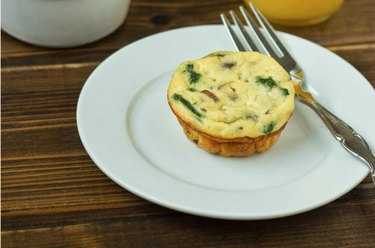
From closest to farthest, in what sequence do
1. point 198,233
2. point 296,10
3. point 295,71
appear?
point 198,233 < point 295,71 < point 296,10

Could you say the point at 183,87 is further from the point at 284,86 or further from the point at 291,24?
the point at 291,24

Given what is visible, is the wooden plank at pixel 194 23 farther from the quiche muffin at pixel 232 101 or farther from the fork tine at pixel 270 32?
the quiche muffin at pixel 232 101

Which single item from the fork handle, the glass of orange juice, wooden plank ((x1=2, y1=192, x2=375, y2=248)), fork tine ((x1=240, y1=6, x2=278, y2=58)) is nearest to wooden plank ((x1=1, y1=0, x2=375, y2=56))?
the glass of orange juice

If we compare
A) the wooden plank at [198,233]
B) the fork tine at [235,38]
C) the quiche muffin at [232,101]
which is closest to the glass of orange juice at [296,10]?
the fork tine at [235,38]

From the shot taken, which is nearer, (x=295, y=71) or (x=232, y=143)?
(x=232, y=143)

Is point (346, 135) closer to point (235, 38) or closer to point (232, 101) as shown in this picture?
point (232, 101)

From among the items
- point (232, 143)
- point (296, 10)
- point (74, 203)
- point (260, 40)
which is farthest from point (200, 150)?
point (296, 10)

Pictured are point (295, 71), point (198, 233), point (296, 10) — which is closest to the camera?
point (198, 233)

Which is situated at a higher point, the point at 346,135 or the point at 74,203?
the point at 346,135
